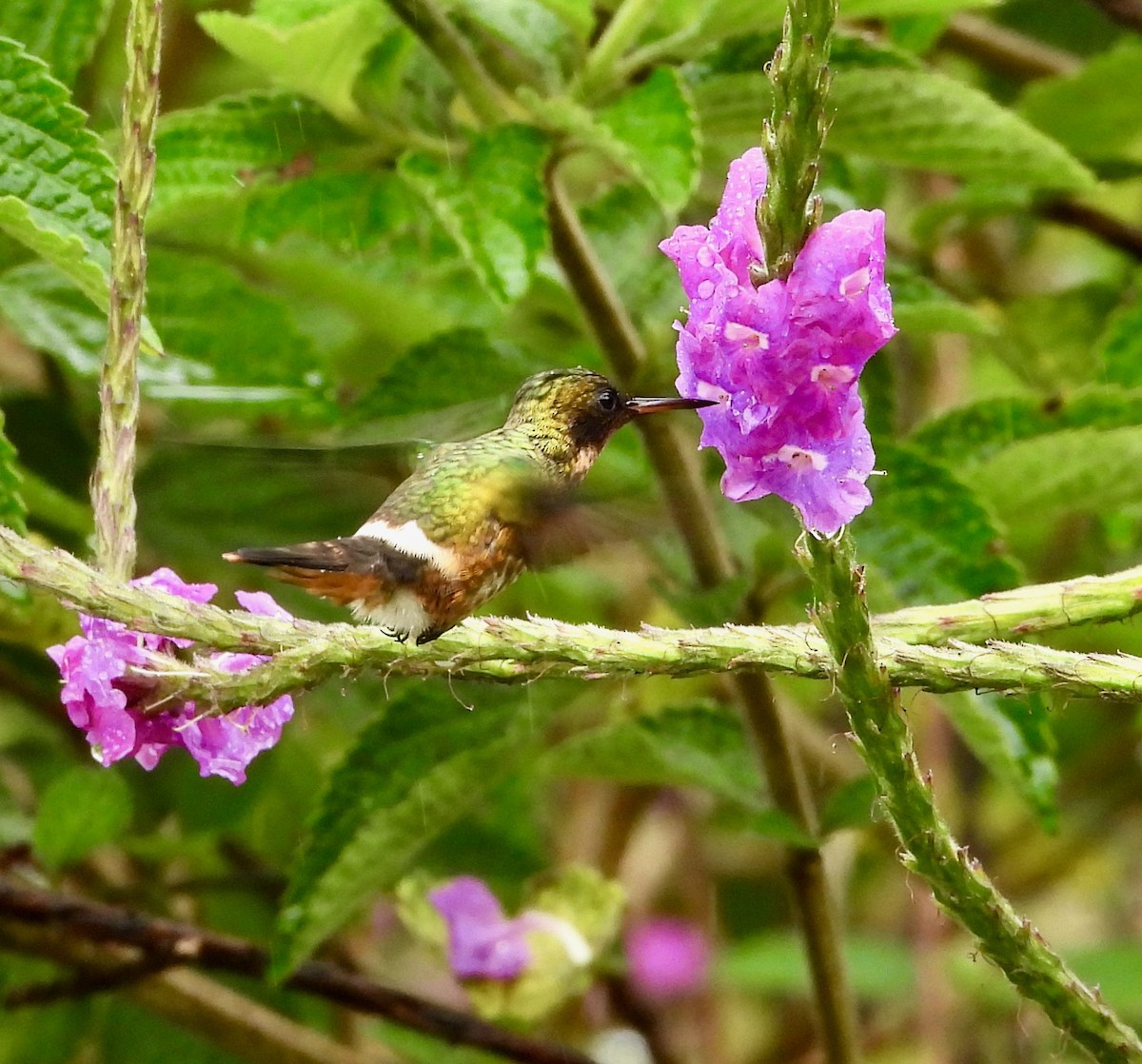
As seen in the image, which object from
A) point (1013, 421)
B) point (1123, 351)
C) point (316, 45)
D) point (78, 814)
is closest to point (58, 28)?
point (316, 45)

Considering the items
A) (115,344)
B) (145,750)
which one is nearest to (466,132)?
(115,344)

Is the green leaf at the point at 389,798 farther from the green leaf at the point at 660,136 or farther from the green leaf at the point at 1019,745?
the green leaf at the point at 660,136

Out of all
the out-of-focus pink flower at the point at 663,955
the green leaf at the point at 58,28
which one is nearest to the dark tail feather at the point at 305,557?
the green leaf at the point at 58,28

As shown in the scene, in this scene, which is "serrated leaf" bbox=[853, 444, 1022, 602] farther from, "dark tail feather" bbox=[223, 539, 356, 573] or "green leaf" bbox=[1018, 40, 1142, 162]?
"green leaf" bbox=[1018, 40, 1142, 162]

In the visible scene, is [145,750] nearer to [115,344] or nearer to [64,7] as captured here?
[115,344]

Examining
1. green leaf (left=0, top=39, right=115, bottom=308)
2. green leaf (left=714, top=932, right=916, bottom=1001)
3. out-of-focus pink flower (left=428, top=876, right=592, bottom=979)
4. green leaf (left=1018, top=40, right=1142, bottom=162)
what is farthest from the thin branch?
green leaf (left=1018, top=40, right=1142, bottom=162)

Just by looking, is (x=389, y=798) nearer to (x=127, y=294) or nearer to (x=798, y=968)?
(x=127, y=294)

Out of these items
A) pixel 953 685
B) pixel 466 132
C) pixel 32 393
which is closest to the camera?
pixel 953 685
